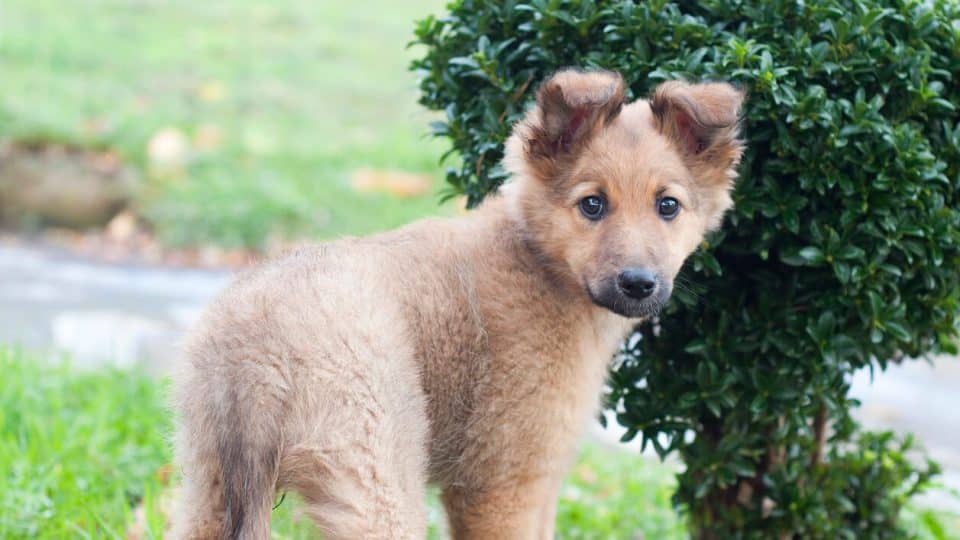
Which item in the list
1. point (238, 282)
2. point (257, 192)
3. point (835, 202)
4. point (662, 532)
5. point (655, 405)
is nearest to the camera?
point (238, 282)

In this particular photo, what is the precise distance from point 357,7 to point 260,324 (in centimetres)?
1529

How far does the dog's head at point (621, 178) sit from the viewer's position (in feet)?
11.9

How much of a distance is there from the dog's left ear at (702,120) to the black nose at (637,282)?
0.52m

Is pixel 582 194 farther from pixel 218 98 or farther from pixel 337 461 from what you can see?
pixel 218 98

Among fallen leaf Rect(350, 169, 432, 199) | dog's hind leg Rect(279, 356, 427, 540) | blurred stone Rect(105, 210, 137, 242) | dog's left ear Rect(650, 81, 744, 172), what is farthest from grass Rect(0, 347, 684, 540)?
fallen leaf Rect(350, 169, 432, 199)

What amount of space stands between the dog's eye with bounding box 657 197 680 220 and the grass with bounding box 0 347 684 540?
1542mm

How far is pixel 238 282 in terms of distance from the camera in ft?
11.5

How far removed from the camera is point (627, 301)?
11.9ft

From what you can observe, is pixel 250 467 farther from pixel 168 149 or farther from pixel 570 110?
pixel 168 149

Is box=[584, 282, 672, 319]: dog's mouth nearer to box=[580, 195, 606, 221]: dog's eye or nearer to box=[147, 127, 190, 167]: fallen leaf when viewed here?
box=[580, 195, 606, 221]: dog's eye

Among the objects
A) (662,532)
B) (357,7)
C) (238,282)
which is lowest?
(357,7)

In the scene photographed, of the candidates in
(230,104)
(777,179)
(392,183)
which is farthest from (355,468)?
(230,104)

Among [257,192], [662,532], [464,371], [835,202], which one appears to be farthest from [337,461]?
[257,192]

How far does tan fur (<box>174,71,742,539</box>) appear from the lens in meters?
3.13
